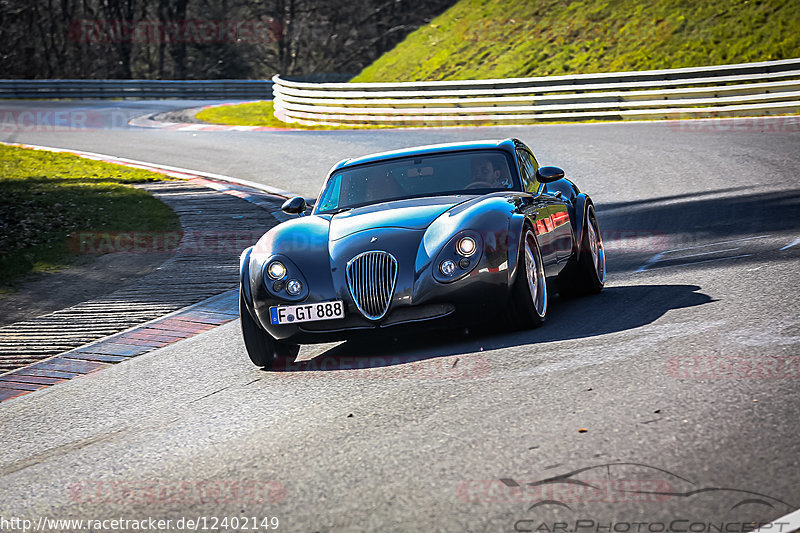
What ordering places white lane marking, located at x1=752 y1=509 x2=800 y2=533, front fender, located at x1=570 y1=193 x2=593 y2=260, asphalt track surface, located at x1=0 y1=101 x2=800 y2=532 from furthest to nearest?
front fender, located at x1=570 y1=193 x2=593 y2=260
asphalt track surface, located at x1=0 y1=101 x2=800 y2=532
white lane marking, located at x1=752 y1=509 x2=800 y2=533

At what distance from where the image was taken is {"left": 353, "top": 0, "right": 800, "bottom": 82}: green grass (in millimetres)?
27391

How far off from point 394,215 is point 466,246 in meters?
0.69

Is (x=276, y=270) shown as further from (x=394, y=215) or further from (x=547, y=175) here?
(x=547, y=175)

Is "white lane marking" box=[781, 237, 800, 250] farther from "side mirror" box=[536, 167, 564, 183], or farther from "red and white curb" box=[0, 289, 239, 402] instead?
"red and white curb" box=[0, 289, 239, 402]

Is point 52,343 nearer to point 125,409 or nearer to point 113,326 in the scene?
point 113,326

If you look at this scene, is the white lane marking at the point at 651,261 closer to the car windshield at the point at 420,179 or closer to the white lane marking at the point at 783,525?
the car windshield at the point at 420,179

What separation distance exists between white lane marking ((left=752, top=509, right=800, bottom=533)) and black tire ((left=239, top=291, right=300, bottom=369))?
386 cm

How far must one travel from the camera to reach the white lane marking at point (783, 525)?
3.31 metres

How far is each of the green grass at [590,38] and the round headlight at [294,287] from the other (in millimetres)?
22318

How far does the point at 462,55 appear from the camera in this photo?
34.3 metres

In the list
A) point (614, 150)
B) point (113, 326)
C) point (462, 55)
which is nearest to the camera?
point (113, 326)

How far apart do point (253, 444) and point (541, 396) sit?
1405mm

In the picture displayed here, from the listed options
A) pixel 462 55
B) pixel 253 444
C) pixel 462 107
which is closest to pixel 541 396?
pixel 253 444

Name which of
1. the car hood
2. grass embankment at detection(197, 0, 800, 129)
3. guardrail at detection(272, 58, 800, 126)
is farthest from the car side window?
grass embankment at detection(197, 0, 800, 129)
